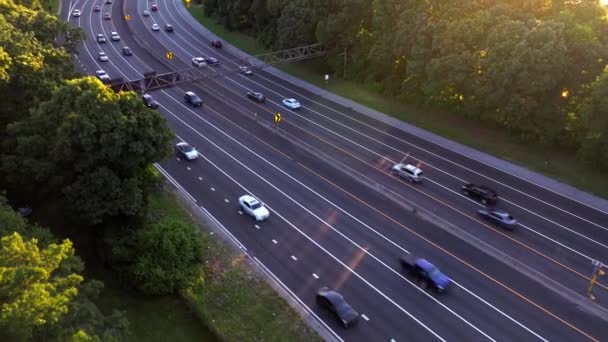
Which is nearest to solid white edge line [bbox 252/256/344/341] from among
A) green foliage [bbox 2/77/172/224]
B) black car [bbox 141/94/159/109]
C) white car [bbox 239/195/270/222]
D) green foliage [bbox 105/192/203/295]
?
green foliage [bbox 105/192/203/295]

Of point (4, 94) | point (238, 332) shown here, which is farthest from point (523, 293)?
point (4, 94)

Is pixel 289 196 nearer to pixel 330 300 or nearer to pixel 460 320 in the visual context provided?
pixel 330 300

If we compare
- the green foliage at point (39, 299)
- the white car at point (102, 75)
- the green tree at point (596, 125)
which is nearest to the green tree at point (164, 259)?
the green foliage at point (39, 299)

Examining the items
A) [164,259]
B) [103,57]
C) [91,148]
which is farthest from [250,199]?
[103,57]

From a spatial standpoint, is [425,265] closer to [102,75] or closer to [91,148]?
[91,148]

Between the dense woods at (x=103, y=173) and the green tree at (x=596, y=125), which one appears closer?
the dense woods at (x=103, y=173)

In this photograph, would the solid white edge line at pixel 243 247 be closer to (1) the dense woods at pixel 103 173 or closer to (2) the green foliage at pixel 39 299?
(1) the dense woods at pixel 103 173
